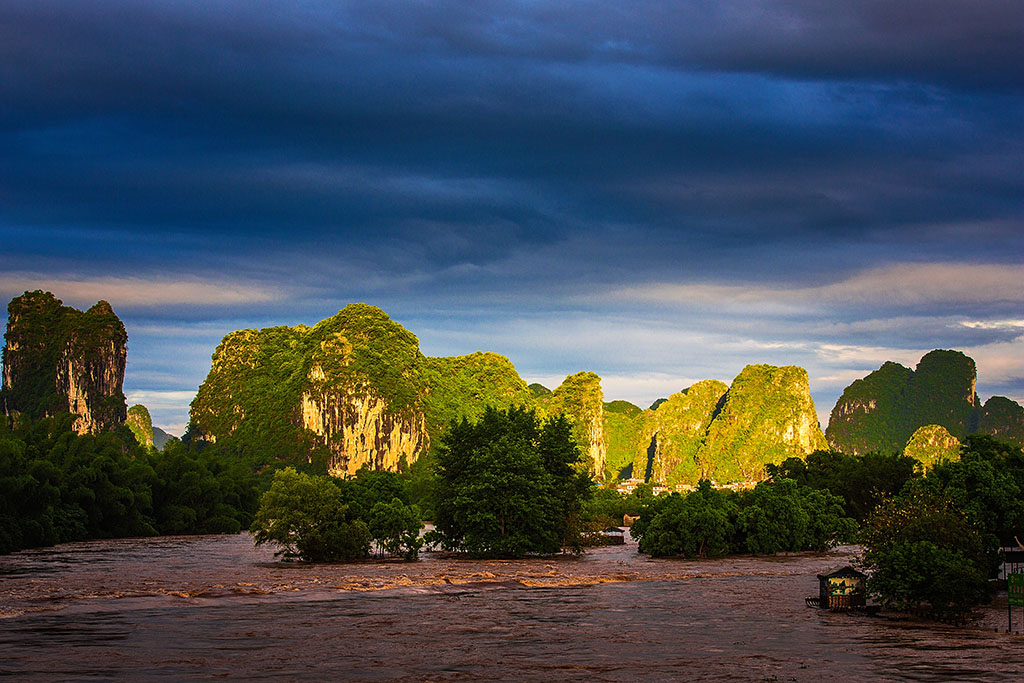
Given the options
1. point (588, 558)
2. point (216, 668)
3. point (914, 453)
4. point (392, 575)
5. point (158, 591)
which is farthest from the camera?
point (914, 453)

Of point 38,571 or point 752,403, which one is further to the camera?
point 752,403

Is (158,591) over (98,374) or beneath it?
beneath

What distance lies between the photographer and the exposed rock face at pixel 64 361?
443 feet

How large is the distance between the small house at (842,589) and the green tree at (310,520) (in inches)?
964

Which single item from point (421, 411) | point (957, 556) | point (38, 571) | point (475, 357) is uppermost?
point (475, 357)

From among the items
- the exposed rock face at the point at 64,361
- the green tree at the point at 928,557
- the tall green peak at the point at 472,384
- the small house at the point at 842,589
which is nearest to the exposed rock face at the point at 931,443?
the tall green peak at the point at 472,384

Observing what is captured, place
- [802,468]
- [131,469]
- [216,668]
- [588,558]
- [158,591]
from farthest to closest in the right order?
[802,468] → [131,469] → [588,558] → [158,591] → [216,668]

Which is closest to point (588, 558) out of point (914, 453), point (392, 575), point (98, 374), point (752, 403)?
point (392, 575)

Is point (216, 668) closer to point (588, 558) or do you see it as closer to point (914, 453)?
point (588, 558)

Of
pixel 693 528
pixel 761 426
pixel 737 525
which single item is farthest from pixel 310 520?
pixel 761 426

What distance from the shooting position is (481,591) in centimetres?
4062

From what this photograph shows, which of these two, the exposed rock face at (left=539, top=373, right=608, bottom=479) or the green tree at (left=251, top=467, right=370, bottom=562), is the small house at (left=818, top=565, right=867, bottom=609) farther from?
the exposed rock face at (left=539, top=373, right=608, bottom=479)

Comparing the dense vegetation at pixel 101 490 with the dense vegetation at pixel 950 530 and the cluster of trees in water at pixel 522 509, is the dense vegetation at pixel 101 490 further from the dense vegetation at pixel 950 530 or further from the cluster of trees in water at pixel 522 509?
the dense vegetation at pixel 950 530

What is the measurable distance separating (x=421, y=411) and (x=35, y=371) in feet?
188
